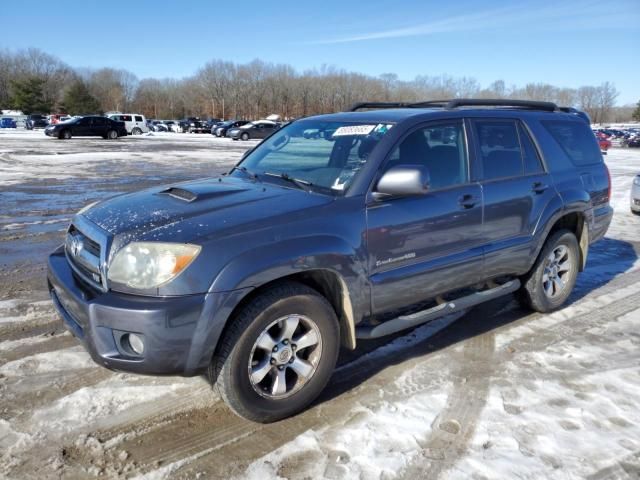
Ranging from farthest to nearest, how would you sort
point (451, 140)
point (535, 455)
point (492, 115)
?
point (492, 115)
point (451, 140)
point (535, 455)

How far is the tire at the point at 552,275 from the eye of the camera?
4840 millimetres

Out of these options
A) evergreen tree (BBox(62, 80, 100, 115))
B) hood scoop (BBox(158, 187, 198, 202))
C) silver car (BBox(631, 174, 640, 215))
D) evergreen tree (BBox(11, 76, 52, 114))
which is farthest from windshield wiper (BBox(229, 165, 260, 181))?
evergreen tree (BBox(11, 76, 52, 114))

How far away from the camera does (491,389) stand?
3584 millimetres

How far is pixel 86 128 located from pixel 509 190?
36.1 meters

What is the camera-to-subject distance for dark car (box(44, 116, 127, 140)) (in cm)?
3469

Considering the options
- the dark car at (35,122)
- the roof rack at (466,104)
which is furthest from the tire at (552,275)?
the dark car at (35,122)

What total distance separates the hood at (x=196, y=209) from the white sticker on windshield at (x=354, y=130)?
72 cm

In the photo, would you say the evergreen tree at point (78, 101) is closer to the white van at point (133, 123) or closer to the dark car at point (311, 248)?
the white van at point (133, 123)

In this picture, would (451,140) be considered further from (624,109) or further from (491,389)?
(624,109)

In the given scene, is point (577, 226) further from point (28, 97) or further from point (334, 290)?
point (28, 97)

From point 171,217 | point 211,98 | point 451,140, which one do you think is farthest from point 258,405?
point 211,98

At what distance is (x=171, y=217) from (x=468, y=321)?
3.03 metres

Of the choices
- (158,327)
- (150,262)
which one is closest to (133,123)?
(150,262)

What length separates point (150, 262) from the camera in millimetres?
2777
